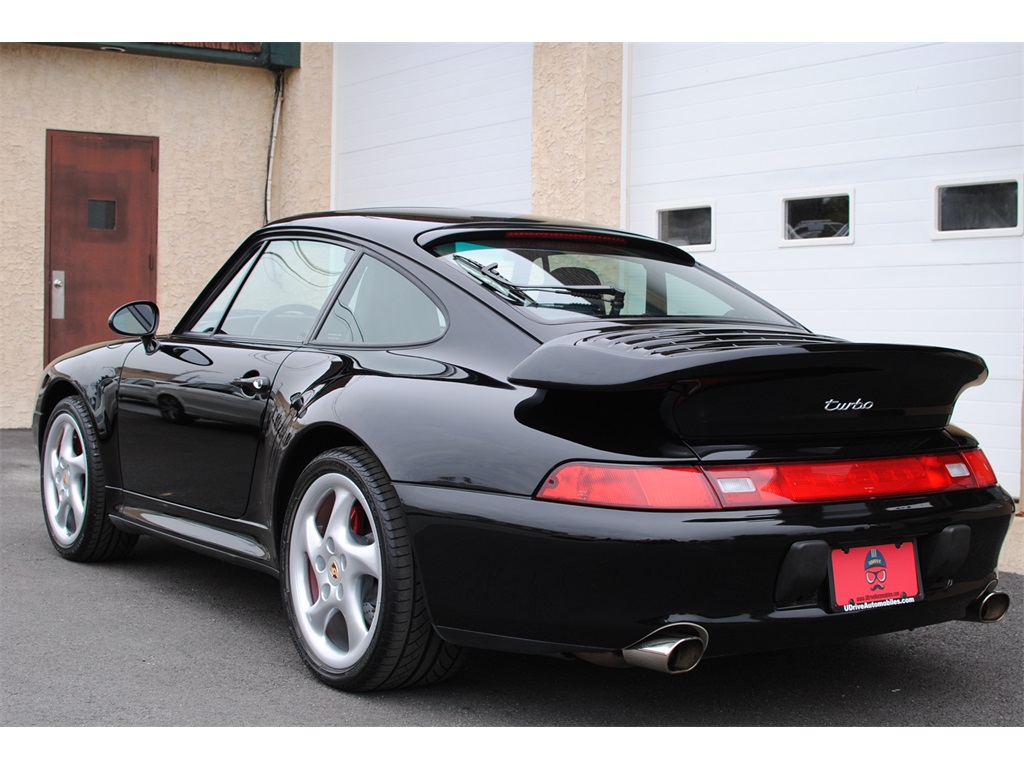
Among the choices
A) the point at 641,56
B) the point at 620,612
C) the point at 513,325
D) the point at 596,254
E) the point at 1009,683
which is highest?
the point at 641,56

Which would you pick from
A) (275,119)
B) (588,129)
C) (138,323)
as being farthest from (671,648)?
(275,119)

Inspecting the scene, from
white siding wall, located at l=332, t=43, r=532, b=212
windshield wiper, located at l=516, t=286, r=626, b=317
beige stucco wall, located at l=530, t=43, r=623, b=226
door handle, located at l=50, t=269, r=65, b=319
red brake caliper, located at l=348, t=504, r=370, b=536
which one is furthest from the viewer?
door handle, located at l=50, t=269, r=65, b=319

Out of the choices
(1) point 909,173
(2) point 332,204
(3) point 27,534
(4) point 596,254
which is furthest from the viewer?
(2) point 332,204

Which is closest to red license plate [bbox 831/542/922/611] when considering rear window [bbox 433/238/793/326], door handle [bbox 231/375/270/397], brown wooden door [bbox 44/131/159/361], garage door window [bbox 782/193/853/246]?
rear window [bbox 433/238/793/326]

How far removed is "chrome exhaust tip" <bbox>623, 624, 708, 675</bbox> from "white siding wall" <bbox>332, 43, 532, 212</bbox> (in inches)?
270

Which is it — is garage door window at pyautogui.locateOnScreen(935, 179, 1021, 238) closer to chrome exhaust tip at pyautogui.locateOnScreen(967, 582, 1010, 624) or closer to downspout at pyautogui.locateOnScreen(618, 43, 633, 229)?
downspout at pyautogui.locateOnScreen(618, 43, 633, 229)

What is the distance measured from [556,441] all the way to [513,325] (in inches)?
18.1

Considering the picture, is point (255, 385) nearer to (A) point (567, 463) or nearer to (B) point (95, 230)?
(A) point (567, 463)

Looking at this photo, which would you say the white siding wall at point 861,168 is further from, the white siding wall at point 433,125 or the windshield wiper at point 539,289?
the windshield wiper at point 539,289

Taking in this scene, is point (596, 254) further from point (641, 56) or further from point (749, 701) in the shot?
point (641, 56)

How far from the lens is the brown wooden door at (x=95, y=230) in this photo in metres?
10.8

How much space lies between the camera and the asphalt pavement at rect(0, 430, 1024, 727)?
10.3 feet

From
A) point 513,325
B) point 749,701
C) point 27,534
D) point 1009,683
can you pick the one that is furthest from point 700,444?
point 27,534

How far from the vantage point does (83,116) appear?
432 inches
